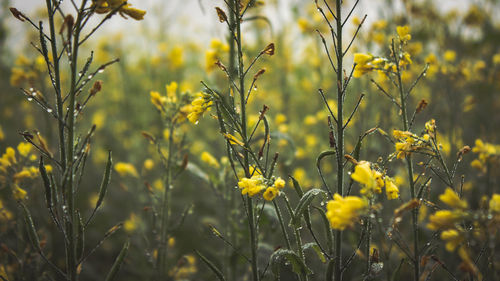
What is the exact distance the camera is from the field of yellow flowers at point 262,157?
1327 mm

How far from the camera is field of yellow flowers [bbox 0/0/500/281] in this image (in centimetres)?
133

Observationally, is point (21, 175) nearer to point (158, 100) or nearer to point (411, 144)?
point (158, 100)

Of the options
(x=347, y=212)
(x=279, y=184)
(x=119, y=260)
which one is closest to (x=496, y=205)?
(x=347, y=212)

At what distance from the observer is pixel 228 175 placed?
211 centimetres

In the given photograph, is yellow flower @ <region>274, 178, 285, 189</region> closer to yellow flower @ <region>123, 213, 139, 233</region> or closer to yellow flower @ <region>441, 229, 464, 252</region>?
yellow flower @ <region>441, 229, 464, 252</region>

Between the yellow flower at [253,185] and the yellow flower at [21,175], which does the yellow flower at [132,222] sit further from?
the yellow flower at [253,185]

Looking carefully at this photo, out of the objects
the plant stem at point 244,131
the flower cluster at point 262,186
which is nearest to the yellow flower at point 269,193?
the flower cluster at point 262,186

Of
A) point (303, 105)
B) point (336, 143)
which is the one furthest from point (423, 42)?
point (336, 143)

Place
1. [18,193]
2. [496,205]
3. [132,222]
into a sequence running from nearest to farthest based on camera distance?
[496,205] → [18,193] → [132,222]

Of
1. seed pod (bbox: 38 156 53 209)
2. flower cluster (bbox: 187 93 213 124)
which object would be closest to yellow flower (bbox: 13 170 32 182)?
seed pod (bbox: 38 156 53 209)

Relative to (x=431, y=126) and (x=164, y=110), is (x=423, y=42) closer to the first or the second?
(x=431, y=126)

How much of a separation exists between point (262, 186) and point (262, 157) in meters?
0.35

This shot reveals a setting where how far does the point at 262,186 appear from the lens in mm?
1301

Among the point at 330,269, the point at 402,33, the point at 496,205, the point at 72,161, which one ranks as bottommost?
the point at 330,269
